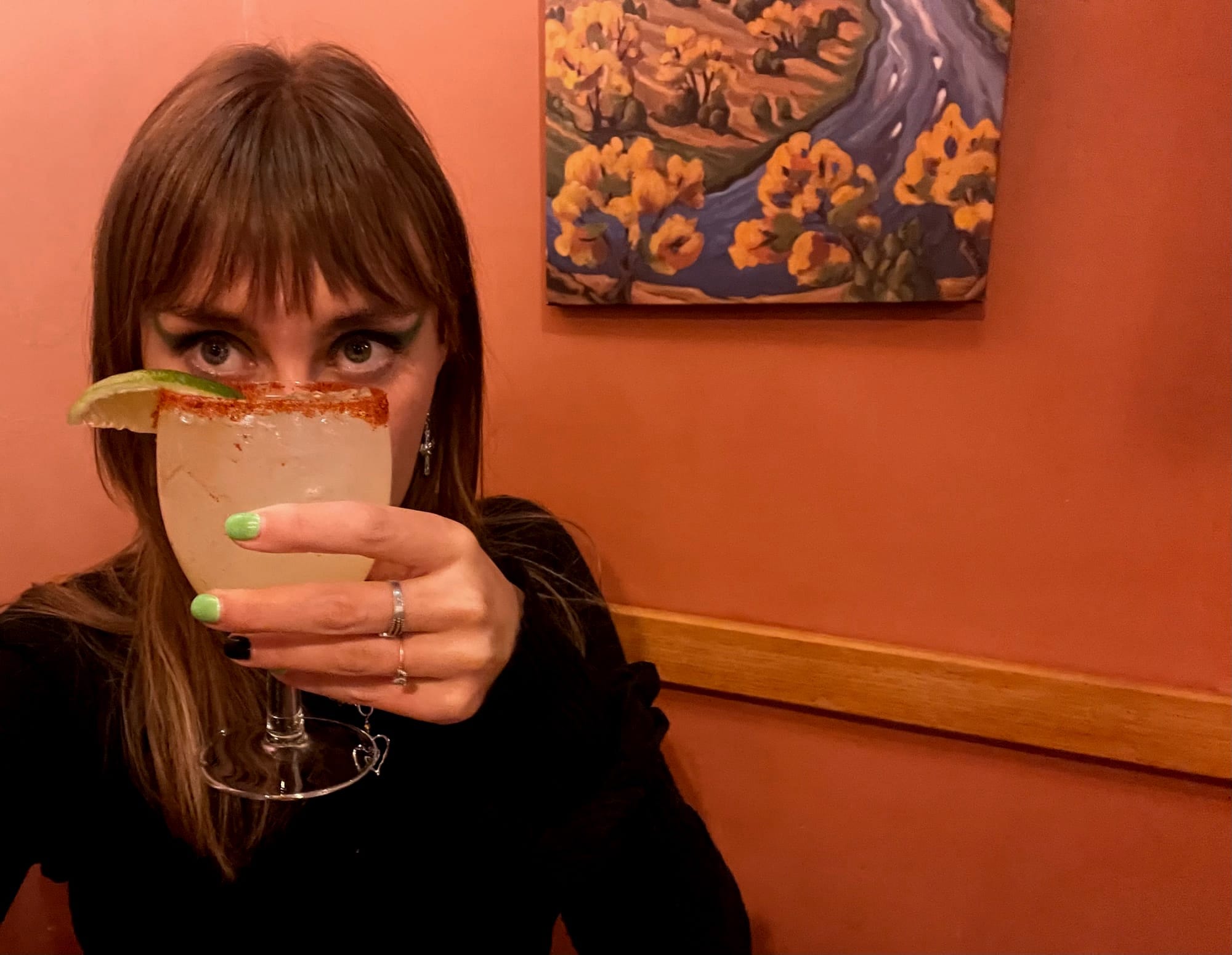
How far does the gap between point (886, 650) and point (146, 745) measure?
3.31 ft

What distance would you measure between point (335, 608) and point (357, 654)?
6 cm

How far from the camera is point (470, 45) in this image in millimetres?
1317

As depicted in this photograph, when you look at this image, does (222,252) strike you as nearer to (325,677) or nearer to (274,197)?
(274,197)

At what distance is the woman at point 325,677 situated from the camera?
0.78m

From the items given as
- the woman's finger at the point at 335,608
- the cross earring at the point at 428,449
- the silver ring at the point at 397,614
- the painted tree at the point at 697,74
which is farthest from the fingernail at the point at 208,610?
the painted tree at the point at 697,74

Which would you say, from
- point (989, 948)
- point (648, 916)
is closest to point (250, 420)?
point (648, 916)

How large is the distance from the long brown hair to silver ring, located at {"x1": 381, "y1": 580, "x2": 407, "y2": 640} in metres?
0.31

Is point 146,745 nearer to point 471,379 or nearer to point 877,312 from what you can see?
point 471,379

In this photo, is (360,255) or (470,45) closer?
(360,255)

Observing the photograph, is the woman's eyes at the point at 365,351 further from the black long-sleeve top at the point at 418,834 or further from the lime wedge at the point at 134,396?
the black long-sleeve top at the point at 418,834

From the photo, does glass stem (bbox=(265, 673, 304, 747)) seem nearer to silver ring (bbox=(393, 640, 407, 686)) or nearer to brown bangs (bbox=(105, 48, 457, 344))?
silver ring (bbox=(393, 640, 407, 686))

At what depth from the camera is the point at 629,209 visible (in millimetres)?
1243

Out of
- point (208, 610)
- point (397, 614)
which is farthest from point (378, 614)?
point (208, 610)

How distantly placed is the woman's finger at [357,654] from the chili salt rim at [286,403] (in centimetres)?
19
